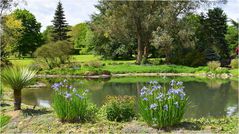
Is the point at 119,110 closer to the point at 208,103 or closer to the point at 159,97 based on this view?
the point at 159,97

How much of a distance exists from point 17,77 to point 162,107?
3.61m

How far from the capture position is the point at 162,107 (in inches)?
274

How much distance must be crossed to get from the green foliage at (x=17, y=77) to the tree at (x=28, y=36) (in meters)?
51.0

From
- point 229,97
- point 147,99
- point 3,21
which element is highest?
point 3,21

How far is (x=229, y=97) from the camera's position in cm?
1823

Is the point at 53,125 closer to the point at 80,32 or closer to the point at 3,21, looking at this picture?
the point at 3,21

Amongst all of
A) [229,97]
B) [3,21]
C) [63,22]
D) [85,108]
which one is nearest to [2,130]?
[85,108]

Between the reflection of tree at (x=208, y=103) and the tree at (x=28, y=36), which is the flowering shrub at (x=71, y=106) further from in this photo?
the tree at (x=28, y=36)

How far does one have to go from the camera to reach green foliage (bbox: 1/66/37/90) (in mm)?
8773

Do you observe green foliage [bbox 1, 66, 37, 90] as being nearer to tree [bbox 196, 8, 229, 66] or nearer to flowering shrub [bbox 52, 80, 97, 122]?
flowering shrub [bbox 52, 80, 97, 122]

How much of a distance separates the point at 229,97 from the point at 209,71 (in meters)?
17.0

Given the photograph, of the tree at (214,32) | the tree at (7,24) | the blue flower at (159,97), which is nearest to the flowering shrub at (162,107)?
the blue flower at (159,97)

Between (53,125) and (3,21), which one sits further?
(3,21)

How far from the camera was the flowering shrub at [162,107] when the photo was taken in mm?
6836
